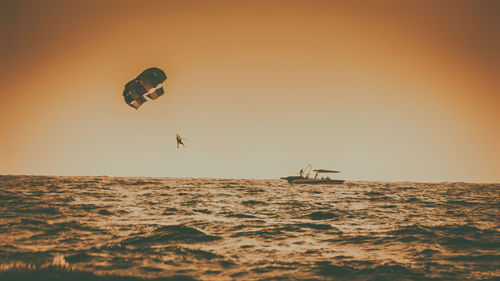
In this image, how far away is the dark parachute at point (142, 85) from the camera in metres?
20.1

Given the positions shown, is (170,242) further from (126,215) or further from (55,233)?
(126,215)

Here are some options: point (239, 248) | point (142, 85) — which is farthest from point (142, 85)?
point (239, 248)

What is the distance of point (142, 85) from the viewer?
20234 mm

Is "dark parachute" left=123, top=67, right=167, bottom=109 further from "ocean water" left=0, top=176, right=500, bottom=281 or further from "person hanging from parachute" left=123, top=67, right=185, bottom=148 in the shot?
"ocean water" left=0, top=176, right=500, bottom=281

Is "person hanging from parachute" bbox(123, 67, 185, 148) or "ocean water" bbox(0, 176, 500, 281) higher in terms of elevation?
"person hanging from parachute" bbox(123, 67, 185, 148)

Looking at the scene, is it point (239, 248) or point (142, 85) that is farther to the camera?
point (142, 85)

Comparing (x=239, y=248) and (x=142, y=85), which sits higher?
(x=142, y=85)

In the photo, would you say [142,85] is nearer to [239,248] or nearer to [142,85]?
[142,85]

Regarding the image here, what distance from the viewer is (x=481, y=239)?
37.2ft

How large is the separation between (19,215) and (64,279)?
41.0ft

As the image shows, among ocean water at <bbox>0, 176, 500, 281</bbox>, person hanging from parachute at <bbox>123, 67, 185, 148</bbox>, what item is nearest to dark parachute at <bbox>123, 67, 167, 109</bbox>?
person hanging from parachute at <bbox>123, 67, 185, 148</bbox>

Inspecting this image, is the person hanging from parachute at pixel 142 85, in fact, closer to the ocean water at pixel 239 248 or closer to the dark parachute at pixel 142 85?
the dark parachute at pixel 142 85

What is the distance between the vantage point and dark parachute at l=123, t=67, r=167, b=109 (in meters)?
20.1

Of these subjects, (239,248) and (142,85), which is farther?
(142,85)
